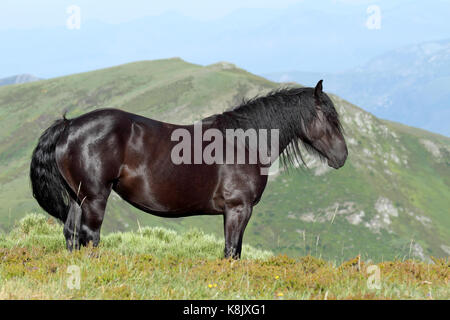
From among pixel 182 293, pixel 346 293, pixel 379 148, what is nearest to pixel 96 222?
pixel 182 293

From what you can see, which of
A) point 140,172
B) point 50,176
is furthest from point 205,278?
point 50,176

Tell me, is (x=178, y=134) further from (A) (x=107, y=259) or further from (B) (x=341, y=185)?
(B) (x=341, y=185)

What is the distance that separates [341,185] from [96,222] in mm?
107085

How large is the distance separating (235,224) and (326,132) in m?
2.43

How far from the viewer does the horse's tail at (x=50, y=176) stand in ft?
27.7

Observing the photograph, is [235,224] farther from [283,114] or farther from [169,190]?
[283,114]

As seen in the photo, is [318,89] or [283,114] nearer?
[318,89]

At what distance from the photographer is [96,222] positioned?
8172 millimetres

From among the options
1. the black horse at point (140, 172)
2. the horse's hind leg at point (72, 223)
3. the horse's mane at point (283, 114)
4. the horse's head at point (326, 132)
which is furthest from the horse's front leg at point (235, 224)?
the horse's hind leg at point (72, 223)

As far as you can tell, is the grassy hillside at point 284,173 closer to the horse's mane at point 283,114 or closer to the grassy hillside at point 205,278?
the horse's mane at point 283,114

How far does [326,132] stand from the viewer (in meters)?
8.87

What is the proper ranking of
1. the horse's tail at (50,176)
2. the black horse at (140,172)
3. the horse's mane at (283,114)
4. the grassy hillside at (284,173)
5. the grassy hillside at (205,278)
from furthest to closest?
the grassy hillside at (284,173) < the horse's mane at (283,114) < the horse's tail at (50,176) < the black horse at (140,172) < the grassy hillside at (205,278)

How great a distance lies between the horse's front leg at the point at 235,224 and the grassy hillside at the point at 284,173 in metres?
70.8
